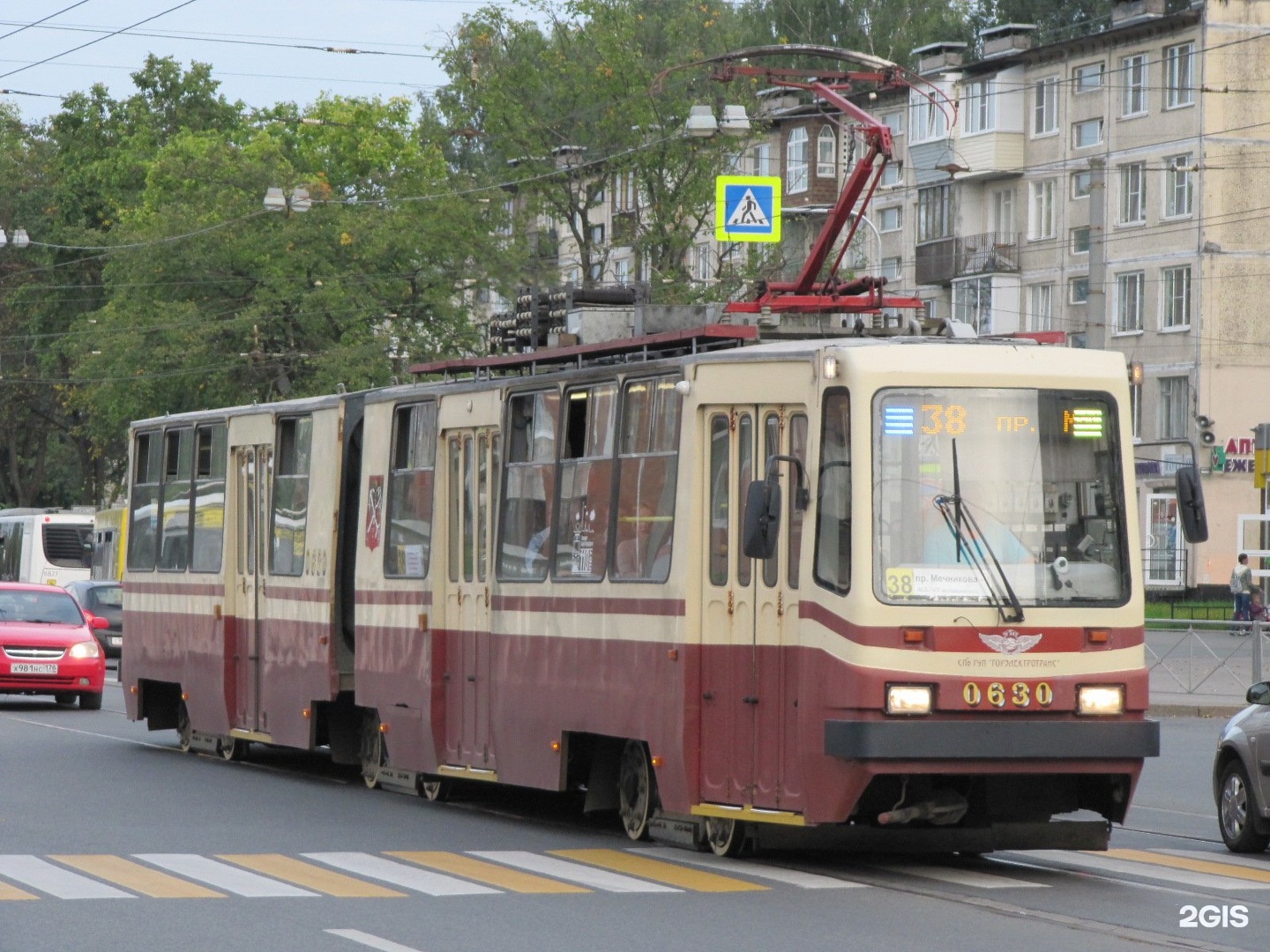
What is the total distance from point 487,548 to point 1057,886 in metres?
5.40

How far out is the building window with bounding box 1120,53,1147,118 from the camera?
64.6 metres

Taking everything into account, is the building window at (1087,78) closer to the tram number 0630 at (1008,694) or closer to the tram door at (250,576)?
the tram door at (250,576)

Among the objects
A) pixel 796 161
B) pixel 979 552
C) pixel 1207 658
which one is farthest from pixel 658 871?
pixel 796 161

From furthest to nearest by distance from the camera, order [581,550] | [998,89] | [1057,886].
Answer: [998,89]
[581,550]
[1057,886]

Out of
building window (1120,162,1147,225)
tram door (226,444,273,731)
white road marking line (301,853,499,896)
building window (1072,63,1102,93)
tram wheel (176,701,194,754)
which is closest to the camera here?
white road marking line (301,853,499,896)

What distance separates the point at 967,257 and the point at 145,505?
49.8 m

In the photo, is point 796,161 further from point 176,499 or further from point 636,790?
point 636,790

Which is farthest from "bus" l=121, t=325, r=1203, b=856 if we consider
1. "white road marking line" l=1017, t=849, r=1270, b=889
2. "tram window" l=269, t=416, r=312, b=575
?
"tram window" l=269, t=416, r=312, b=575

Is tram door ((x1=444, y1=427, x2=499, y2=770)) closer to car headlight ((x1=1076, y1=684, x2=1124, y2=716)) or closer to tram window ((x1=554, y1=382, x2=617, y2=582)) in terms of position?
tram window ((x1=554, y1=382, x2=617, y2=582))

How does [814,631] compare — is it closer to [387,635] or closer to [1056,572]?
[1056,572]

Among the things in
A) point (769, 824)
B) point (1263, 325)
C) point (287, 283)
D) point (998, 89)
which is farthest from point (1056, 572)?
point (998, 89)

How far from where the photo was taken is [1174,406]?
211ft

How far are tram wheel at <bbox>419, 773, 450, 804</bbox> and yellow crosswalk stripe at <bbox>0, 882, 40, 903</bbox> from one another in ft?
19.3

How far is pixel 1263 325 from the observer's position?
206 feet
